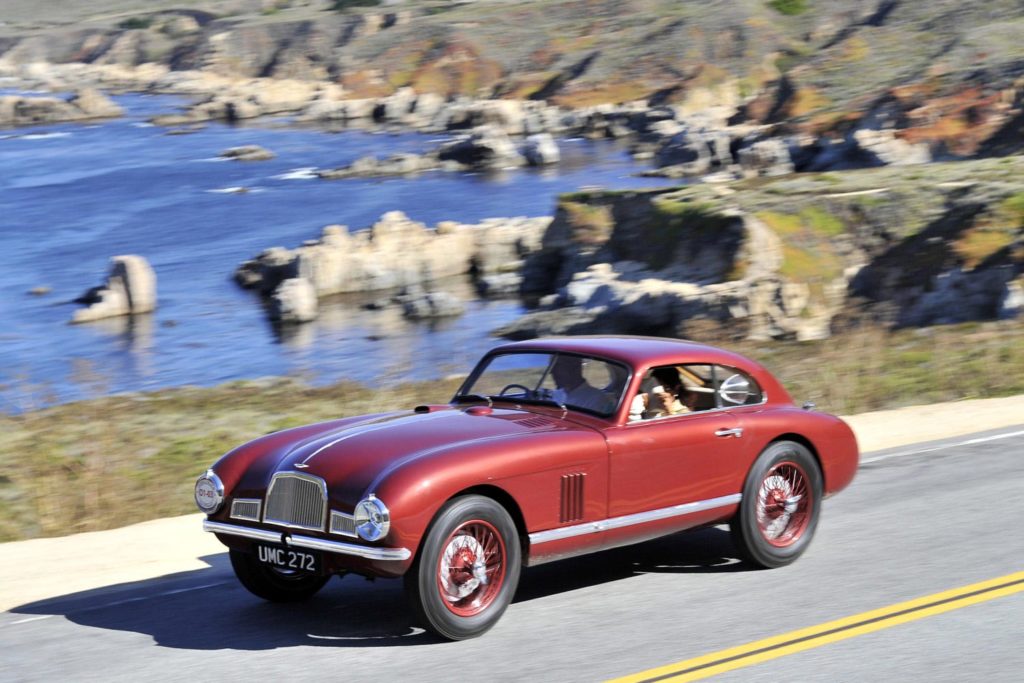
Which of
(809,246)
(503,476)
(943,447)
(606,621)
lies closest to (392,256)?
(809,246)

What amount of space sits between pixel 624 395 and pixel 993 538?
298 centimetres

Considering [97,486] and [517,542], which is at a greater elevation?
[517,542]

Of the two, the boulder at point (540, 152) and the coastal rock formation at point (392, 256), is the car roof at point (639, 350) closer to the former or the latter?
the coastal rock formation at point (392, 256)

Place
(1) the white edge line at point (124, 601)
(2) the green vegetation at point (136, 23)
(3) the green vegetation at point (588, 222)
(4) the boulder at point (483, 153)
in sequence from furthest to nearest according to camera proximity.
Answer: (2) the green vegetation at point (136, 23) < (4) the boulder at point (483, 153) < (3) the green vegetation at point (588, 222) < (1) the white edge line at point (124, 601)

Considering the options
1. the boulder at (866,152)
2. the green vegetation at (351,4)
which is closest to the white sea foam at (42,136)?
the boulder at (866,152)

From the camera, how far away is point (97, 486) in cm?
1294

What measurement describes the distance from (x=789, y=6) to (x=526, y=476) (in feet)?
403

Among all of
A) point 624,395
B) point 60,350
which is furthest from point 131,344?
point 624,395

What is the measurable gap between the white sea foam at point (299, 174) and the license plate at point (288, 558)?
2935 inches

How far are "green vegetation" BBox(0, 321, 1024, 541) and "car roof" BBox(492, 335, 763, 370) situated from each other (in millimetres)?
4987

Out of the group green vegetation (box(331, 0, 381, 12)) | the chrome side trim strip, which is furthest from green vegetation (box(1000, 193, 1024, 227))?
green vegetation (box(331, 0, 381, 12))

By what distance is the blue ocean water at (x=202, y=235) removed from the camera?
38.9m

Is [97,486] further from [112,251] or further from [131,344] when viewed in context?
[112,251]

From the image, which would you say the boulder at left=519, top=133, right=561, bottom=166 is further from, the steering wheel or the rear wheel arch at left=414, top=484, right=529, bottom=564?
the rear wheel arch at left=414, top=484, right=529, bottom=564
